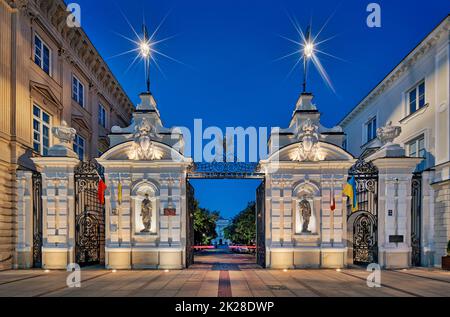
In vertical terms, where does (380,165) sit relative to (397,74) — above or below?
below

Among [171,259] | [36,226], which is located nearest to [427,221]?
[171,259]

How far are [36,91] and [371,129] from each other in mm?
28500

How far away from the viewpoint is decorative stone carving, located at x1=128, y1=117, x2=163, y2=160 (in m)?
20.0

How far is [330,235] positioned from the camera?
65.3ft

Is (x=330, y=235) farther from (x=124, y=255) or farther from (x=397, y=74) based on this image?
(x=397, y=74)

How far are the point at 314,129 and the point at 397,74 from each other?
12.4 m

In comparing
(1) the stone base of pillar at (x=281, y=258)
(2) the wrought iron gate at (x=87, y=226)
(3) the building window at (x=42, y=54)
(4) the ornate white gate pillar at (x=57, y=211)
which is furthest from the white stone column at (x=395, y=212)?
(3) the building window at (x=42, y=54)

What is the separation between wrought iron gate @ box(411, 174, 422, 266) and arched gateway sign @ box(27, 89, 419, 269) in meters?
1.18

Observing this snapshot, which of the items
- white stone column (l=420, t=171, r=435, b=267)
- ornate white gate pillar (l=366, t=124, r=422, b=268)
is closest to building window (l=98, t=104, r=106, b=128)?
ornate white gate pillar (l=366, t=124, r=422, b=268)

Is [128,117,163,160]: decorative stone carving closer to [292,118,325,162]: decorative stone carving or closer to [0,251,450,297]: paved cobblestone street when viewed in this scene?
[0,251,450,297]: paved cobblestone street

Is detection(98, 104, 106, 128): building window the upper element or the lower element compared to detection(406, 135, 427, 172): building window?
upper

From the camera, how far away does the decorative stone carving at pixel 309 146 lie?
19969mm

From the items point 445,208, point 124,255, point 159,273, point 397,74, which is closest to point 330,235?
point 445,208

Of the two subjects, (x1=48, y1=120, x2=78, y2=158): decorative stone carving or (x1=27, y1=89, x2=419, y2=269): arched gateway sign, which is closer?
(x1=27, y1=89, x2=419, y2=269): arched gateway sign
